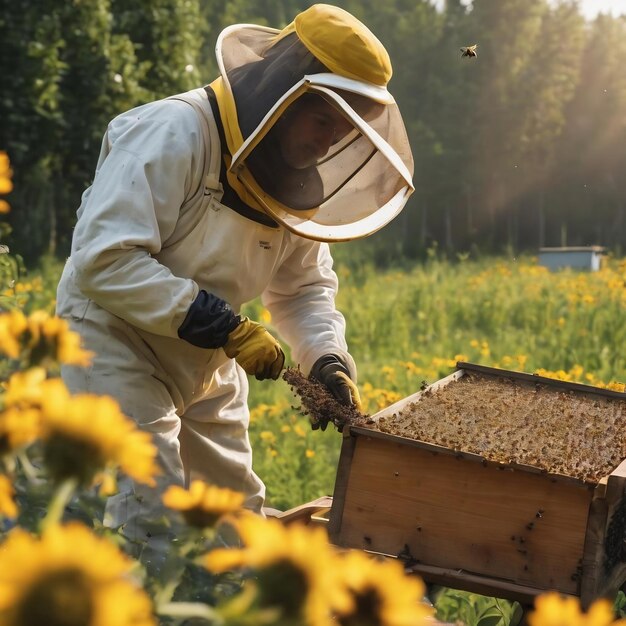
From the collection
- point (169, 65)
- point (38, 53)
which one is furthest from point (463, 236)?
point (38, 53)

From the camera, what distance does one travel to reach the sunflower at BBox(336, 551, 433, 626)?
2.82 feet

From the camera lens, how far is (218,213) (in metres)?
3.22

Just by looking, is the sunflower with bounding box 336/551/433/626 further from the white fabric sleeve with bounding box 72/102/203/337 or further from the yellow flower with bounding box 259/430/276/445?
the yellow flower with bounding box 259/430/276/445

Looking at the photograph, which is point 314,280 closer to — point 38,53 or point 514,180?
point 38,53

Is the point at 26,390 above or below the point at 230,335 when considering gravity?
above

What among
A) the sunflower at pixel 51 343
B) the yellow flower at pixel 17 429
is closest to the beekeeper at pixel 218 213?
the sunflower at pixel 51 343

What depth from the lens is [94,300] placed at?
10.3 ft

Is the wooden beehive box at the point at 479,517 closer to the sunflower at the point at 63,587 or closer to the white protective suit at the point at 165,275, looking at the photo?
the white protective suit at the point at 165,275

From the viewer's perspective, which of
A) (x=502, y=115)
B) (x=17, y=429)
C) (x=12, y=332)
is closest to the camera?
(x=17, y=429)

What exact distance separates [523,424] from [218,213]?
1170 millimetres

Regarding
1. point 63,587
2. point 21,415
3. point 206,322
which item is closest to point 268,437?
point 206,322

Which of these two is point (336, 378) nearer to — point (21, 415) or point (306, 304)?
point (306, 304)

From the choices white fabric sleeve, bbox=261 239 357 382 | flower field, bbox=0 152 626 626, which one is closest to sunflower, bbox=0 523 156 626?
flower field, bbox=0 152 626 626

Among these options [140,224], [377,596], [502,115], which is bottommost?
[502,115]
